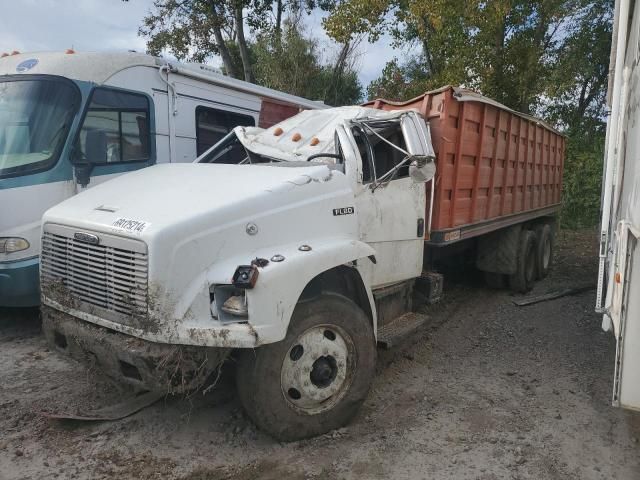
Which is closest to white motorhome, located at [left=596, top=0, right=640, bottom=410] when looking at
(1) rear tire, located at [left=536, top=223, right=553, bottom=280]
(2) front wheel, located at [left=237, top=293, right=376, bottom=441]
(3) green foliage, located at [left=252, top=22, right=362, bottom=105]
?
(2) front wheel, located at [left=237, top=293, right=376, bottom=441]

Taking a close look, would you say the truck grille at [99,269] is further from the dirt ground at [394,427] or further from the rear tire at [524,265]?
the rear tire at [524,265]

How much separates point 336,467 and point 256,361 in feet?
2.72

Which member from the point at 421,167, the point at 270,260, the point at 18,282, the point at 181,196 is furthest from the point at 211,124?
the point at 270,260

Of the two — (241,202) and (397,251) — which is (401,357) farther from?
(241,202)

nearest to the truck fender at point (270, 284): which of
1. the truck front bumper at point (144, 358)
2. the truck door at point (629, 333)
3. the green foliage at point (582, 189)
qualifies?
the truck front bumper at point (144, 358)

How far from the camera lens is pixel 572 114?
1633 centimetres

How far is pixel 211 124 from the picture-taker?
743cm

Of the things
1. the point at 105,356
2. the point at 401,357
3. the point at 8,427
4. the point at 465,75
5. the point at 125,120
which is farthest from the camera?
the point at 465,75

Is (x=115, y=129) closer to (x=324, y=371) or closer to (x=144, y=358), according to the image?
(x=144, y=358)

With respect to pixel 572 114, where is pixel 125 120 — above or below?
below

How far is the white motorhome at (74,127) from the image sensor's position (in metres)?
5.13

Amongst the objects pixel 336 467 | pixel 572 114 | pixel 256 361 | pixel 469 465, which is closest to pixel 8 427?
pixel 256 361

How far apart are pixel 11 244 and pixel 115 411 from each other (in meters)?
2.21

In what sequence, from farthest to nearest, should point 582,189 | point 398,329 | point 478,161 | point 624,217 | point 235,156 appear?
point 582,189
point 478,161
point 235,156
point 398,329
point 624,217
